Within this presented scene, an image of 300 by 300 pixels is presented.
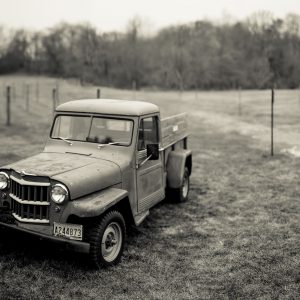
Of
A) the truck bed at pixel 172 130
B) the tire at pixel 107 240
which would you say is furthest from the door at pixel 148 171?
the tire at pixel 107 240

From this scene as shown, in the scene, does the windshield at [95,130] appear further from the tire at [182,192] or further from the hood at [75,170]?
the tire at [182,192]

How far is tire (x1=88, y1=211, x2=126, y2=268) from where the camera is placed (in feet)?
15.3

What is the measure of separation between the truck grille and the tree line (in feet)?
141

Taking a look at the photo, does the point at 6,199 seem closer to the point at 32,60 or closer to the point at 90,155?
the point at 90,155

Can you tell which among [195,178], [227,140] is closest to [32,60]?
[227,140]

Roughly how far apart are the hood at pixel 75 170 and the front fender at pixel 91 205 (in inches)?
3.0

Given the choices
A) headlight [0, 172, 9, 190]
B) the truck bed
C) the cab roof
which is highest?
the cab roof

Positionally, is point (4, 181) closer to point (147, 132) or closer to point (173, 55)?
point (147, 132)

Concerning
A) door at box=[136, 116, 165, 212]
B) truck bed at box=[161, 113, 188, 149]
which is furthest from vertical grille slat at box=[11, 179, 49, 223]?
truck bed at box=[161, 113, 188, 149]

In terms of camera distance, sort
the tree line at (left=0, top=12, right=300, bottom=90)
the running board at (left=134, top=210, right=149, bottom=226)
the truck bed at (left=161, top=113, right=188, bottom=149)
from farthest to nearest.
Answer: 1. the tree line at (left=0, top=12, right=300, bottom=90)
2. the truck bed at (left=161, top=113, right=188, bottom=149)
3. the running board at (left=134, top=210, right=149, bottom=226)

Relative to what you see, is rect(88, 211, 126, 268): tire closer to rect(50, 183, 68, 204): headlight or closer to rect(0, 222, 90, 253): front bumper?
rect(0, 222, 90, 253): front bumper

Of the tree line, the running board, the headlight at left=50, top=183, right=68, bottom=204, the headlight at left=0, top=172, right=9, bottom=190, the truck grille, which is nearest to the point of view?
the headlight at left=50, top=183, right=68, bottom=204

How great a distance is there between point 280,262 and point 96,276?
2.35m

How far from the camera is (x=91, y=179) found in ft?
15.9
